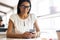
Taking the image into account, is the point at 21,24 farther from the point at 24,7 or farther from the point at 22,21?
the point at 24,7

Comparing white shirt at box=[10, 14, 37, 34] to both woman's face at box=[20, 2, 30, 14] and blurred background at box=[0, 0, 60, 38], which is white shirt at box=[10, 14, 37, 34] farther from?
blurred background at box=[0, 0, 60, 38]

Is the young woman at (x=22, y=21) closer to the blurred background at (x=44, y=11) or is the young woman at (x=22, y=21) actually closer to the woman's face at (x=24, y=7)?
the woman's face at (x=24, y=7)

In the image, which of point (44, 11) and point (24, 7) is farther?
point (44, 11)

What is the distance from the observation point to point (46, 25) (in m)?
2.87

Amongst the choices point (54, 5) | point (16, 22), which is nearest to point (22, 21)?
point (16, 22)

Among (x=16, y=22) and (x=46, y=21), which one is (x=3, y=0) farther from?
(x=16, y=22)

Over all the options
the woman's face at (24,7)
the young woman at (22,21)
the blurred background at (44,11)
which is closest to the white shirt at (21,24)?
the young woman at (22,21)

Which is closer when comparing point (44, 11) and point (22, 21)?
point (22, 21)

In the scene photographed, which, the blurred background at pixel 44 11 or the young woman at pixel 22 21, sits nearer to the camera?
the young woman at pixel 22 21

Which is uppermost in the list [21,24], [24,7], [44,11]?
[44,11]

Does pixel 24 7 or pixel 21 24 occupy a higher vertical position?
pixel 24 7

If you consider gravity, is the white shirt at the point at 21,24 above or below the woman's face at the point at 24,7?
below

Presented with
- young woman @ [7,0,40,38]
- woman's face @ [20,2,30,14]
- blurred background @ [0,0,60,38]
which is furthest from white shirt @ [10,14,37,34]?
blurred background @ [0,0,60,38]

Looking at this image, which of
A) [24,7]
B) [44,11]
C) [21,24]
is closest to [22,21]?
[21,24]
